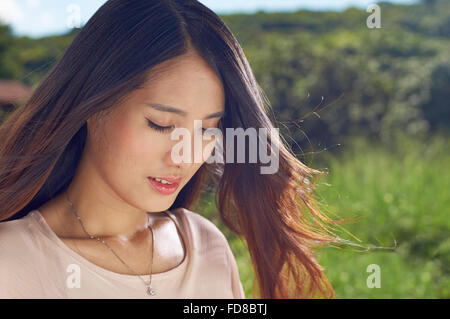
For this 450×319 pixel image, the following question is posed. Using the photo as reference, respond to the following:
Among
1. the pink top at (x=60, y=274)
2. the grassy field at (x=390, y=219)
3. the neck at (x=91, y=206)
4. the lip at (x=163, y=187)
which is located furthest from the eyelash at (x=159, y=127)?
the grassy field at (x=390, y=219)

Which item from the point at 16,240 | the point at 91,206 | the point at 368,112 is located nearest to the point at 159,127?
the point at 91,206

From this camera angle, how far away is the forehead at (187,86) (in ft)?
4.16

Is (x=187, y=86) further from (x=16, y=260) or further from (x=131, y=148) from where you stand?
(x=16, y=260)

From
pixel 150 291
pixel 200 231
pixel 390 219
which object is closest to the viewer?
pixel 150 291

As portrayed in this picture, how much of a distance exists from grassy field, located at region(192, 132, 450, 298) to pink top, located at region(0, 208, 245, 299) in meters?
1.07

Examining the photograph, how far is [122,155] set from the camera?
1.29 metres

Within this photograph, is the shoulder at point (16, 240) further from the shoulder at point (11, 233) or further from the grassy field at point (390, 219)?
the grassy field at point (390, 219)

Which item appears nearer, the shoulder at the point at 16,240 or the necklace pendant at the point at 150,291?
the shoulder at the point at 16,240

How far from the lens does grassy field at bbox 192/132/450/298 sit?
3.45m

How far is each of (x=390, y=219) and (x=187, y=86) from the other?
11.3 ft

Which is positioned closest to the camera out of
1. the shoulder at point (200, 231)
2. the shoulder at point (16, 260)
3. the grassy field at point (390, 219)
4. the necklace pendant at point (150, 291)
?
the shoulder at point (16, 260)

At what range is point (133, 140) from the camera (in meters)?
1.27

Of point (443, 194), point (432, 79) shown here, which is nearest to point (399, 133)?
point (432, 79)

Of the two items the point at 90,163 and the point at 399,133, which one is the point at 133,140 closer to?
the point at 90,163
